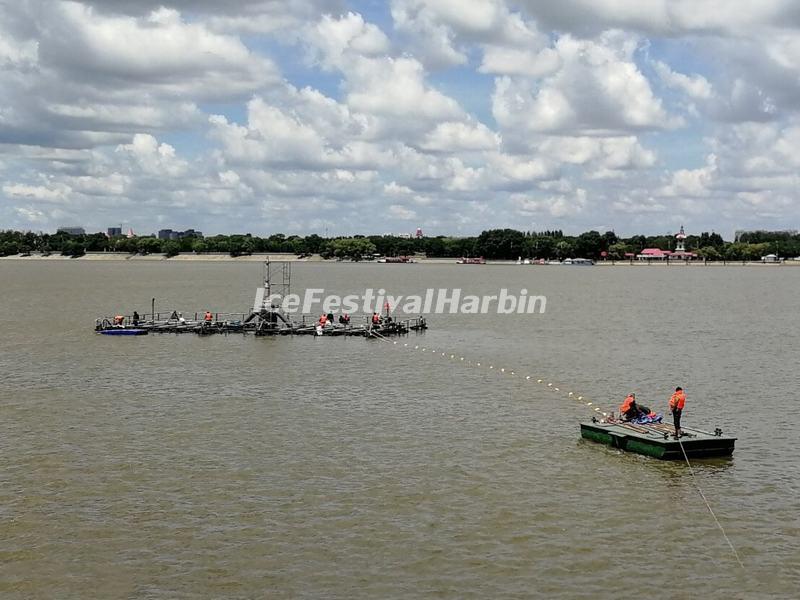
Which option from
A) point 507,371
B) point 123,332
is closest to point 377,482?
point 507,371

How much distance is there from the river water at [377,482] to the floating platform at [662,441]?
0.68 m

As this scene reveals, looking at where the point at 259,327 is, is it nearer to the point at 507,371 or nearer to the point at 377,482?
the point at 507,371

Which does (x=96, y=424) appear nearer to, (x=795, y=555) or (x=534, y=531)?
(x=534, y=531)

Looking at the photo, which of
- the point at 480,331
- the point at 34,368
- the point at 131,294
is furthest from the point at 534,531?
the point at 131,294

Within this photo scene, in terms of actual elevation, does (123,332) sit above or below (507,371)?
below

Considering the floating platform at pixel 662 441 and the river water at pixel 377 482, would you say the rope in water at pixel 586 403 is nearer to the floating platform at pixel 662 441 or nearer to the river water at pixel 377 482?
the river water at pixel 377 482

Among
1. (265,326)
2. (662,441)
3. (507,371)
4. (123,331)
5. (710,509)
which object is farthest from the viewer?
(265,326)

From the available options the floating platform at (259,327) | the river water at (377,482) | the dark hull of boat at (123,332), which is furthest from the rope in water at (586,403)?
the dark hull of boat at (123,332)

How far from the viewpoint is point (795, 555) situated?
93.2 ft

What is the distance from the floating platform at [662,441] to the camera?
3878cm

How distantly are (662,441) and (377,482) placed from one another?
13124mm

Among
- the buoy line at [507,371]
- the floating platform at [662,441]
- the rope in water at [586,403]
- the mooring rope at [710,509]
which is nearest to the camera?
the mooring rope at [710,509]

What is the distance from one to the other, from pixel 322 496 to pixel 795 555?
1688 centimetres

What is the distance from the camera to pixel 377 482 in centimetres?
3559
